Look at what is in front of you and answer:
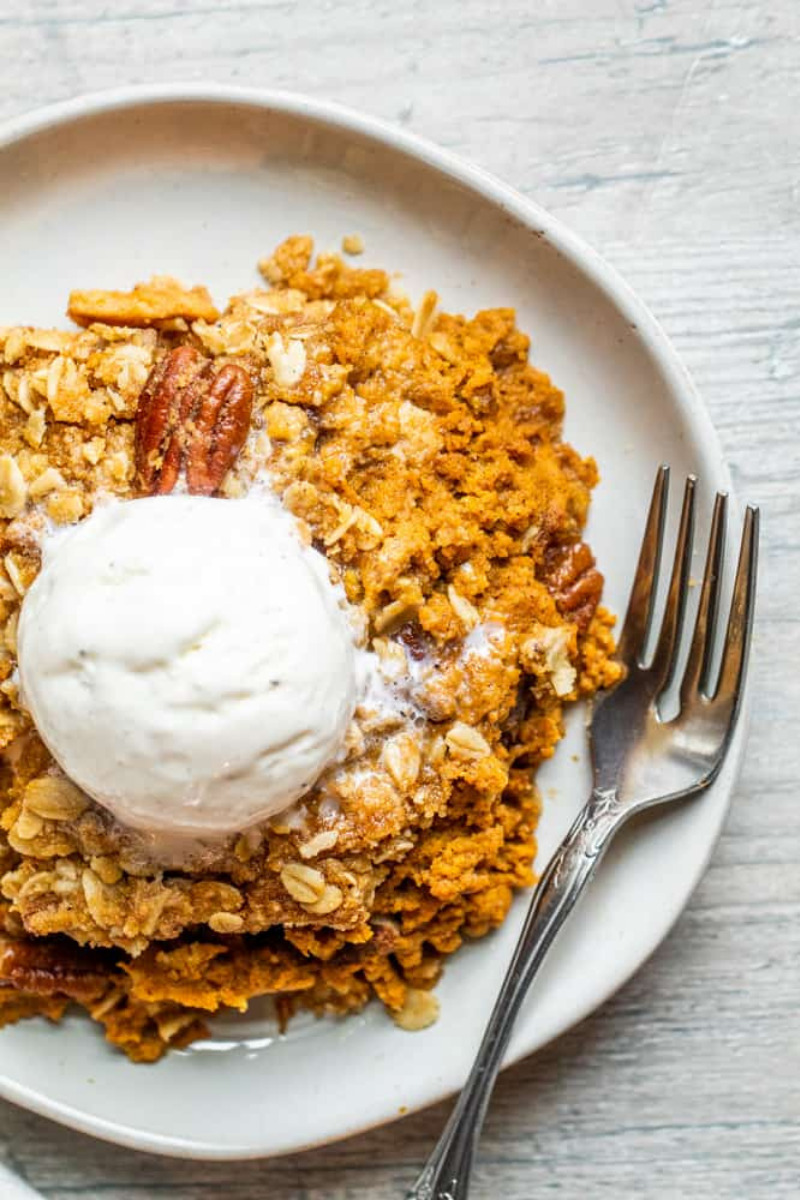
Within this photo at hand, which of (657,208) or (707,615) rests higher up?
(657,208)

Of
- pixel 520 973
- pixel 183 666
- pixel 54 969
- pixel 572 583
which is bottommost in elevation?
pixel 54 969

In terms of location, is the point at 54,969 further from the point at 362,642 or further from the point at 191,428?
the point at 191,428

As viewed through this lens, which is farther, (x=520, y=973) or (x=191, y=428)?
(x=520, y=973)

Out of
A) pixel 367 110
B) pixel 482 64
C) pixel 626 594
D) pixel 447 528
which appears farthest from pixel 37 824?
pixel 482 64

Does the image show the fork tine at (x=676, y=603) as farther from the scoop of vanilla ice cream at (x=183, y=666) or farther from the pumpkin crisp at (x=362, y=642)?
the scoop of vanilla ice cream at (x=183, y=666)

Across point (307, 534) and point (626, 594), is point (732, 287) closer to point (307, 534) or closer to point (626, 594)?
point (626, 594)

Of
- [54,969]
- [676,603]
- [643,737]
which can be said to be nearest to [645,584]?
[676,603]
